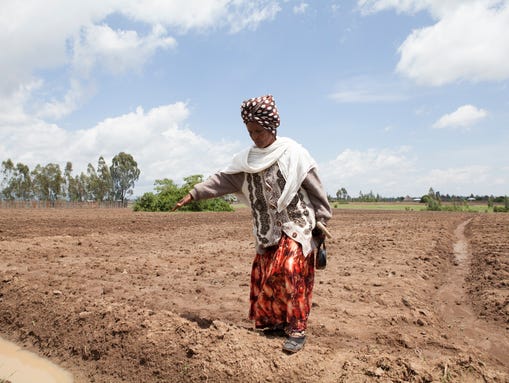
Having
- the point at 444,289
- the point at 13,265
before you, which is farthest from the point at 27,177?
the point at 444,289

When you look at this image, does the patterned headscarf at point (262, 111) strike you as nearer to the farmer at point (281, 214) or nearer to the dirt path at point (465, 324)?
the farmer at point (281, 214)

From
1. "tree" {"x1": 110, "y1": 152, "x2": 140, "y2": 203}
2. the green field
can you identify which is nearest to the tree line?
"tree" {"x1": 110, "y1": 152, "x2": 140, "y2": 203}

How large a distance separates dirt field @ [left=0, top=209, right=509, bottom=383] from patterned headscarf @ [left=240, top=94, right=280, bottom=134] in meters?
1.68

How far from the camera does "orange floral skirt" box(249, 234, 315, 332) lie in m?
3.13

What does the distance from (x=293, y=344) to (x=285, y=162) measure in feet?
4.47

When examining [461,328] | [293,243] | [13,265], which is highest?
[293,243]

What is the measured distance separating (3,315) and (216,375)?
3.43 metres

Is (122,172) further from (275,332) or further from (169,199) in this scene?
(275,332)

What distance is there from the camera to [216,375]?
121 inches

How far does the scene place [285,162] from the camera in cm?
318

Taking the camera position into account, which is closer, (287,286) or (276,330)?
(287,286)

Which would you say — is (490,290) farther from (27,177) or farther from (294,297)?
(27,177)

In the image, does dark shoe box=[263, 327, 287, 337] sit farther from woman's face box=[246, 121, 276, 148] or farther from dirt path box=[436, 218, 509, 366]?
dirt path box=[436, 218, 509, 366]

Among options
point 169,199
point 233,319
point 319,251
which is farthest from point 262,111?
point 169,199
